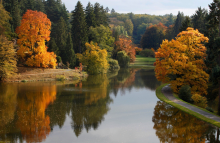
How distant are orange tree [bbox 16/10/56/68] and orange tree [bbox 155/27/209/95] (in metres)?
Answer: 21.3

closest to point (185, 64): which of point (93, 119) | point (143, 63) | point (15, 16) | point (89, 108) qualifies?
point (89, 108)

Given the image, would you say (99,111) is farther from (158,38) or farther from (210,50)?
(158,38)

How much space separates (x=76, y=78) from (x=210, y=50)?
2664cm

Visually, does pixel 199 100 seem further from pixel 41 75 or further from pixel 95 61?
pixel 95 61

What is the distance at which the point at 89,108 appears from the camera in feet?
70.5

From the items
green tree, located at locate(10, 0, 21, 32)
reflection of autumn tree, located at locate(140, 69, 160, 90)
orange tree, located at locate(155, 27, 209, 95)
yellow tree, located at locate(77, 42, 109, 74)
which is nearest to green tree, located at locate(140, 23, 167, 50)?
yellow tree, located at locate(77, 42, 109, 74)

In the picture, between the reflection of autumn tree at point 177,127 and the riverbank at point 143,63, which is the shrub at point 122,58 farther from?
the reflection of autumn tree at point 177,127

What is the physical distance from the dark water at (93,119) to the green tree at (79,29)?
Result: 30217 mm

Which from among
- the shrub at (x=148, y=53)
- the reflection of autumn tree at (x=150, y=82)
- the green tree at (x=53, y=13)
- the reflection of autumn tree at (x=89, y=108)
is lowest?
the reflection of autumn tree at (x=150, y=82)

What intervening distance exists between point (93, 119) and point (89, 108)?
3.37 m

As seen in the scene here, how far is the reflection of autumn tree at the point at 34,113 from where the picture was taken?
1489 centimetres

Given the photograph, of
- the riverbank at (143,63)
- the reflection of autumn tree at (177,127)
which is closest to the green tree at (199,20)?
the riverbank at (143,63)

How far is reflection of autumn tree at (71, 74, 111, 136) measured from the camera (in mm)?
16933

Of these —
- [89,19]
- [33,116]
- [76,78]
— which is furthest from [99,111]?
[89,19]
